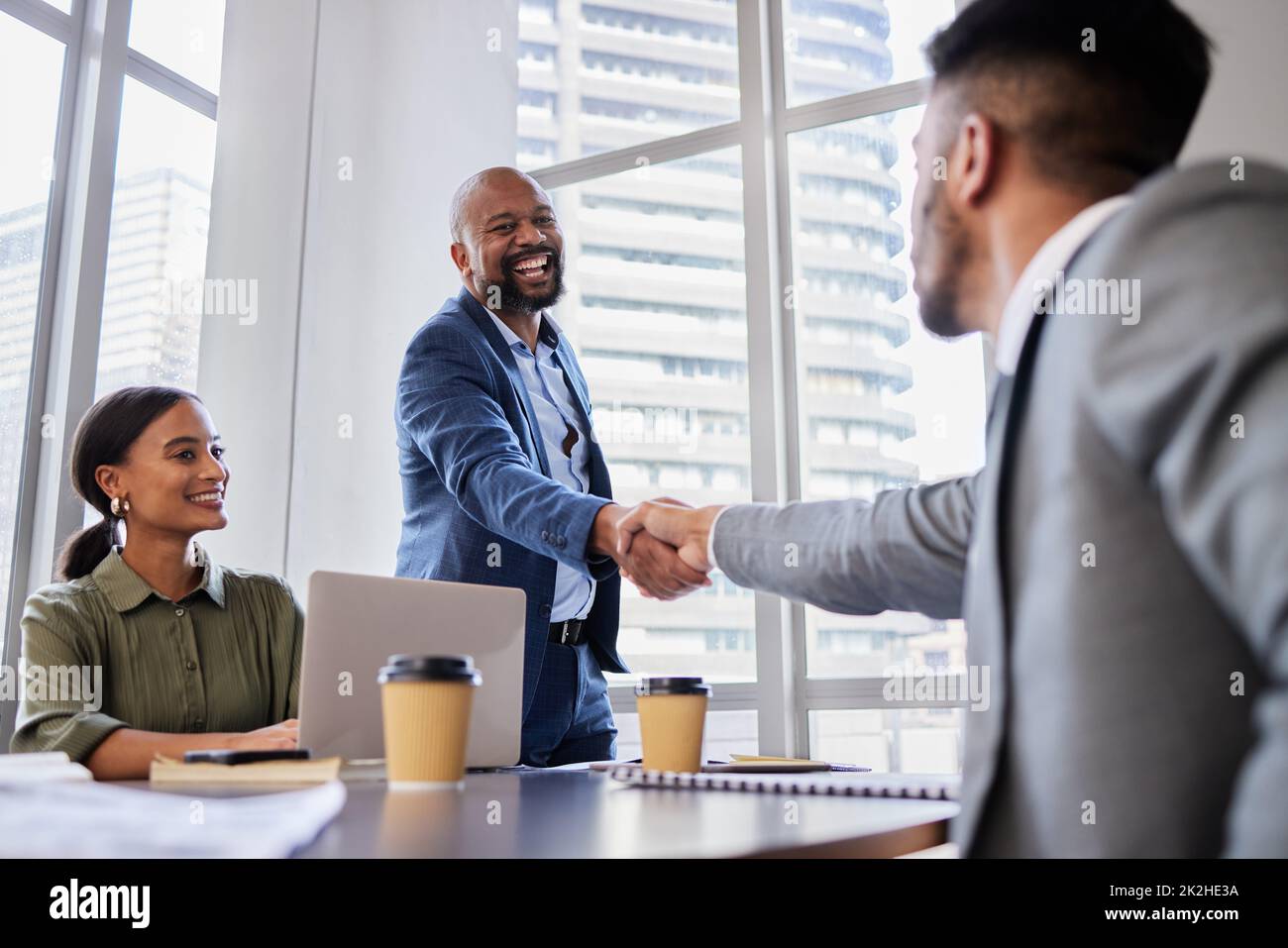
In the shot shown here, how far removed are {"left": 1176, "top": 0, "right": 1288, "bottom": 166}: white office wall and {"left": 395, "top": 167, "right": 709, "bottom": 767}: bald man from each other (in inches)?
77.8

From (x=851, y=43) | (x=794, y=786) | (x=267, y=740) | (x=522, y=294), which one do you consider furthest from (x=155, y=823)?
(x=851, y=43)

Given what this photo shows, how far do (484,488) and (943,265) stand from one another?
1.20 m

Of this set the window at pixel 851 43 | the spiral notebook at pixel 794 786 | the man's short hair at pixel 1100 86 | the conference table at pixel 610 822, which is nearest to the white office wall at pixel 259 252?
the window at pixel 851 43

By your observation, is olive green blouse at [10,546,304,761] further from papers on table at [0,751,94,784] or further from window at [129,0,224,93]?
window at [129,0,224,93]

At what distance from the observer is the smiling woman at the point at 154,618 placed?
182 cm

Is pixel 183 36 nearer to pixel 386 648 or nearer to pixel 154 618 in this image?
pixel 154 618

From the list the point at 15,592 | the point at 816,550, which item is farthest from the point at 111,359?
the point at 816,550

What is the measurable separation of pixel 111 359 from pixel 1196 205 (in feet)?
12.4

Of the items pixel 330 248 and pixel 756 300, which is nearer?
pixel 330 248

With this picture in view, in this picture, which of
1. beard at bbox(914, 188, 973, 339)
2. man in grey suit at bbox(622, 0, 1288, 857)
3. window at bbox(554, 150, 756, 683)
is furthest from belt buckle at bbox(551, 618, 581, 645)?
window at bbox(554, 150, 756, 683)

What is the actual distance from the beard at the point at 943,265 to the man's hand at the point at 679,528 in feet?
2.30

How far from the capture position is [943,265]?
118cm
